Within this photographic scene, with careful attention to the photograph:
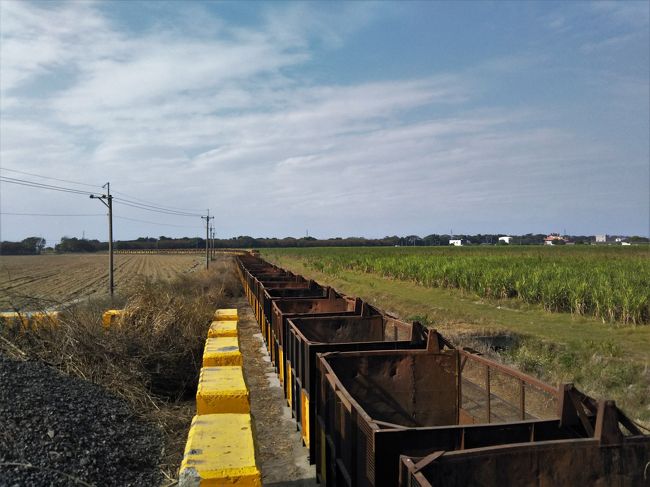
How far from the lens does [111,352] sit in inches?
350

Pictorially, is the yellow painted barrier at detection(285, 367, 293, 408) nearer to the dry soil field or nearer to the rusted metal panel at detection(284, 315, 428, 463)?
the rusted metal panel at detection(284, 315, 428, 463)

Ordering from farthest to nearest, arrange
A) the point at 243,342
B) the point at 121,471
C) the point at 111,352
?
1. the point at 243,342
2. the point at 111,352
3. the point at 121,471

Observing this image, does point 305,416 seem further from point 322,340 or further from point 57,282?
point 57,282

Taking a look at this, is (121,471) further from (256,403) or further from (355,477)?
(256,403)

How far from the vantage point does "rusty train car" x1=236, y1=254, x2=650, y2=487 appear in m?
3.37

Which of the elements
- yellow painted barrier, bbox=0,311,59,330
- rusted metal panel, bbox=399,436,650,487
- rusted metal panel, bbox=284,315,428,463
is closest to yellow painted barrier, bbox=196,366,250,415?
rusted metal panel, bbox=284,315,428,463

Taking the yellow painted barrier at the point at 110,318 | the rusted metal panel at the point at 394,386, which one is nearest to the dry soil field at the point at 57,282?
the yellow painted barrier at the point at 110,318

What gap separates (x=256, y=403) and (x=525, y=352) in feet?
21.2

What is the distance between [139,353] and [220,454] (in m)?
5.96

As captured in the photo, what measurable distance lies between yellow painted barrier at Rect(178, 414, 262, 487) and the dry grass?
7.69 feet

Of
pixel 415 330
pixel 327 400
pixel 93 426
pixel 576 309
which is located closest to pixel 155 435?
pixel 93 426

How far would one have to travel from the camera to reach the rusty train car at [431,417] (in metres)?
3.37

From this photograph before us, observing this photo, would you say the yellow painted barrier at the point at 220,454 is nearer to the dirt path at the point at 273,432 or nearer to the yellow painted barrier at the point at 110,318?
the dirt path at the point at 273,432

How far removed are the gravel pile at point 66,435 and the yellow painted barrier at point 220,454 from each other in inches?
38.3
